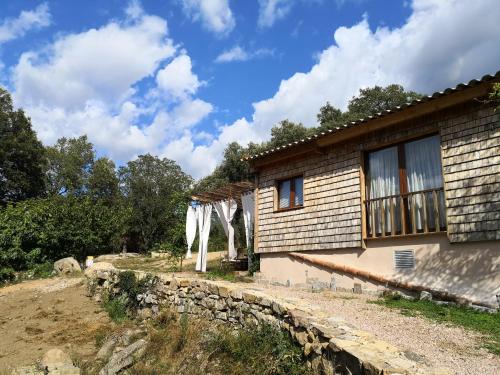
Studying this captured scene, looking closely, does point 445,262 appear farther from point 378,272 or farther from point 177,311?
point 177,311

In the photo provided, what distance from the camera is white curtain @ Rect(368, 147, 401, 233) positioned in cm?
966

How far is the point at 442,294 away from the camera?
8.29 metres

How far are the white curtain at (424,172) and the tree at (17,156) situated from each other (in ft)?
103

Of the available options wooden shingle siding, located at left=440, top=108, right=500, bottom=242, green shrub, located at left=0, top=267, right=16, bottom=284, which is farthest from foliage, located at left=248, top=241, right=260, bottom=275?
green shrub, located at left=0, top=267, right=16, bottom=284

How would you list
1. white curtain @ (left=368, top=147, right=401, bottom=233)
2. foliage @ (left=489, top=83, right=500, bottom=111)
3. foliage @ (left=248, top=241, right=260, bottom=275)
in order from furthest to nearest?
foliage @ (left=248, top=241, right=260, bottom=275) → white curtain @ (left=368, top=147, right=401, bottom=233) → foliage @ (left=489, top=83, right=500, bottom=111)

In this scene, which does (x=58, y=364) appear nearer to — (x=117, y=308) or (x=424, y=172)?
(x=117, y=308)

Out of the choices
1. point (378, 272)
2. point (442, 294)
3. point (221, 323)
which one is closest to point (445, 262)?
point (442, 294)

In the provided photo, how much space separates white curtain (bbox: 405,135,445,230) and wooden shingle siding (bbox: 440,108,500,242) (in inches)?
11.0

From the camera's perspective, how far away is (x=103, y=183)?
39.2m

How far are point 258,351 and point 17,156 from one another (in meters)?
33.3

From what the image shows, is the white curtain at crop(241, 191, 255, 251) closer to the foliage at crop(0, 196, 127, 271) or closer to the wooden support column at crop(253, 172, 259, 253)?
the wooden support column at crop(253, 172, 259, 253)

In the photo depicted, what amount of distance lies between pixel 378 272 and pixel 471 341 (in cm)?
381

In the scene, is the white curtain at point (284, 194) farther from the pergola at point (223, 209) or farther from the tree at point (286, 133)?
the tree at point (286, 133)

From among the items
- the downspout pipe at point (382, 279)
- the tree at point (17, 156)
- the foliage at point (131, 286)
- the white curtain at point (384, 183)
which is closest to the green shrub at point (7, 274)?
the foliage at point (131, 286)
